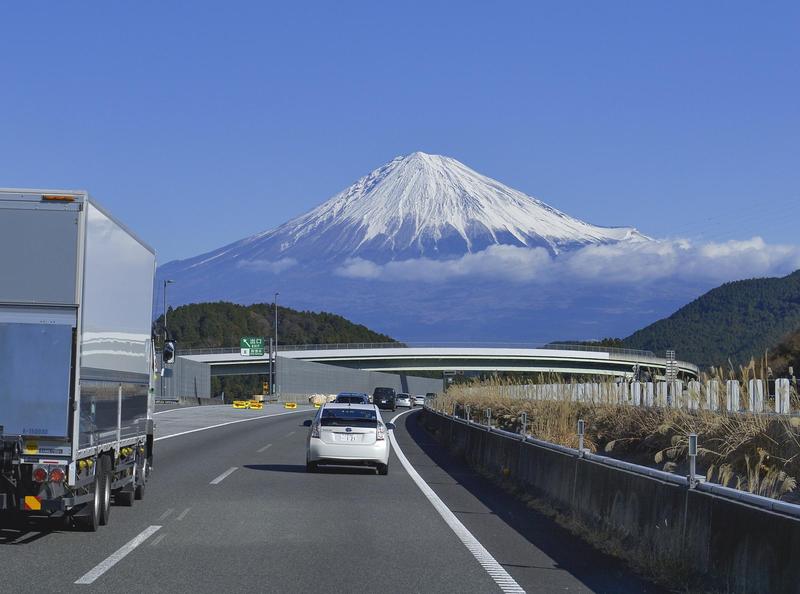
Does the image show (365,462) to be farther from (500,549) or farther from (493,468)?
(500,549)

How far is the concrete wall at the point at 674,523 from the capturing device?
7922 mm

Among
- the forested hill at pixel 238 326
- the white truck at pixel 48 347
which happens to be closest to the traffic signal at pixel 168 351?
the white truck at pixel 48 347

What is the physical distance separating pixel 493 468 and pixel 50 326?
12.7 metres

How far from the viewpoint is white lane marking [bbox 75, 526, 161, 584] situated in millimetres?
9648

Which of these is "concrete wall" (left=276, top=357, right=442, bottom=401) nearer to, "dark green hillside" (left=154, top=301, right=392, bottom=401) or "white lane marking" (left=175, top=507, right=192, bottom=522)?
"dark green hillside" (left=154, top=301, right=392, bottom=401)

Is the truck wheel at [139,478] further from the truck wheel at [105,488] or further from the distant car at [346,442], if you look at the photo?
the distant car at [346,442]

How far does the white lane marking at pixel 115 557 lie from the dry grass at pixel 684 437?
19.1 ft

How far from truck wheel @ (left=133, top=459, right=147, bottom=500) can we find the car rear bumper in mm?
5490

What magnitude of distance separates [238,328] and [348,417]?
159771 mm

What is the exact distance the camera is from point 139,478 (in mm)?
15680

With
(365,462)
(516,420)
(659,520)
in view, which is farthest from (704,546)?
(516,420)

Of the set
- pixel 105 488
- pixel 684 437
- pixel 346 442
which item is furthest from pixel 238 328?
pixel 105 488

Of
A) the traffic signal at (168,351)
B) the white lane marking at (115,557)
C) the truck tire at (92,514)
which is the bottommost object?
the white lane marking at (115,557)

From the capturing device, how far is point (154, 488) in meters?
17.8
